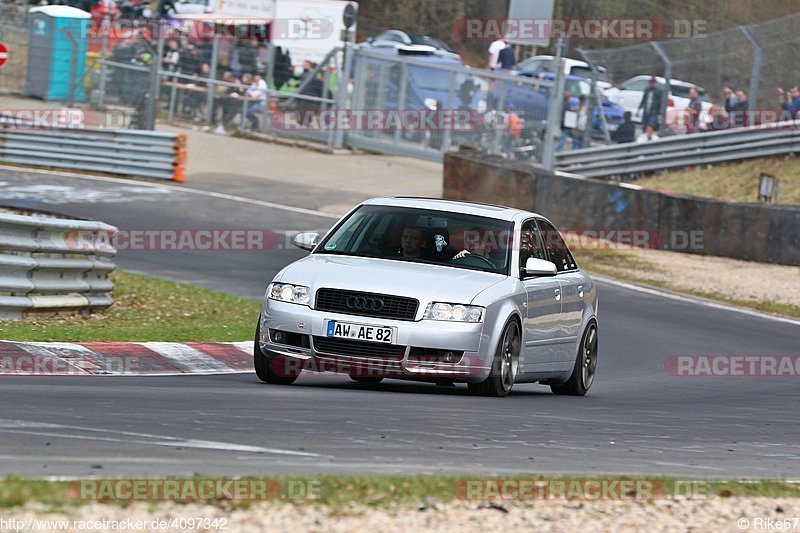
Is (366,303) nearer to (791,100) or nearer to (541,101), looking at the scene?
(791,100)

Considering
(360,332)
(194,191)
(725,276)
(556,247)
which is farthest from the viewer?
(194,191)

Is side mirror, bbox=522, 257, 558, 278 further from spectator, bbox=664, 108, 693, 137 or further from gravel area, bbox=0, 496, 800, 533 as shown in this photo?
spectator, bbox=664, 108, 693, 137

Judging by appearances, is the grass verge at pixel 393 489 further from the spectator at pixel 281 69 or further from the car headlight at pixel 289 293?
the spectator at pixel 281 69

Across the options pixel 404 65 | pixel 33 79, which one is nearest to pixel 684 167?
pixel 404 65

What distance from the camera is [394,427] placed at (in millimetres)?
7777

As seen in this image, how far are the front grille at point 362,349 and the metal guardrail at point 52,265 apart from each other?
153 inches

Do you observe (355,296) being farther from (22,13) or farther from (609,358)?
(22,13)

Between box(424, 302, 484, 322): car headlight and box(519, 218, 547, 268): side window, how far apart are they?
1.13 metres

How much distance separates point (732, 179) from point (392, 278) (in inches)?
827

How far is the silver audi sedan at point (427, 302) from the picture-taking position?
9367mm

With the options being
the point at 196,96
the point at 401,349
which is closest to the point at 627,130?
the point at 196,96

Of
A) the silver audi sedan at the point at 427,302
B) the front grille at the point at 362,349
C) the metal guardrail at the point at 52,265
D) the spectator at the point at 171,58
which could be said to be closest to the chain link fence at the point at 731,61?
the spectator at the point at 171,58

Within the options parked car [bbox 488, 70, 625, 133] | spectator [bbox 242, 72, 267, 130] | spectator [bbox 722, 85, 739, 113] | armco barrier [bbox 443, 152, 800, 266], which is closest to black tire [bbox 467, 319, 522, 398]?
armco barrier [bbox 443, 152, 800, 266]

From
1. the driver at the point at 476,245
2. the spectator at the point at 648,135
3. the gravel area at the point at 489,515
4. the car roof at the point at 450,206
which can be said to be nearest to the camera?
the gravel area at the point at 489,515
